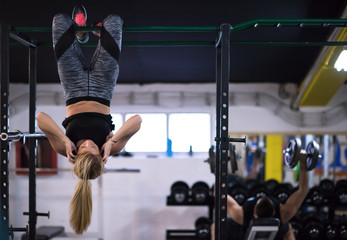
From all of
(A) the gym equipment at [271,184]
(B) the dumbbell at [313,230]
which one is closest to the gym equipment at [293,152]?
(B) the dumbbell at [313,230]

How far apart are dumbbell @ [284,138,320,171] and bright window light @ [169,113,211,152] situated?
7.25 ft

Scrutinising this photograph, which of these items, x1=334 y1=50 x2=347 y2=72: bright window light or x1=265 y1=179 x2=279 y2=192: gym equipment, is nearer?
x1=334 y1=50 x2=347 y2=72: bright window light

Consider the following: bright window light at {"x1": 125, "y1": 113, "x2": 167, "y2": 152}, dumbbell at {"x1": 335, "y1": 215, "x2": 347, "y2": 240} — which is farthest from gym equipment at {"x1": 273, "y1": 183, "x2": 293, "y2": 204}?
bright window light at {"x1": 125, "y1": 113, "x2": 167, "y2": 152}

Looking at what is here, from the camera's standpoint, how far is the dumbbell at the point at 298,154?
107 inches

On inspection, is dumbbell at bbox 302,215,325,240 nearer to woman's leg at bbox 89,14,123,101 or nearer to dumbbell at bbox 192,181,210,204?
dumbbell at bbox 192,181,210,204

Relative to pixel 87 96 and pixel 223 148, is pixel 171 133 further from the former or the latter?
pixel 223 148

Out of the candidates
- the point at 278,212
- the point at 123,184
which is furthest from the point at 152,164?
the point at 278,212

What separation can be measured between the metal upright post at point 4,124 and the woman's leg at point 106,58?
488 millimetres

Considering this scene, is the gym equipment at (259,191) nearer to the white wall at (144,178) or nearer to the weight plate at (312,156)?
the white wall at (144,178)

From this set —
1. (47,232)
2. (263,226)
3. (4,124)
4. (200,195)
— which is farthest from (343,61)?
(47,232)

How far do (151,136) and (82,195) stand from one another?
10.9ft

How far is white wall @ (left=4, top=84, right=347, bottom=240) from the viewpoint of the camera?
5023 mm

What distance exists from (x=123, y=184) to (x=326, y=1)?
12.3ft

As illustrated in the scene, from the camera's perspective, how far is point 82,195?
1.78m
